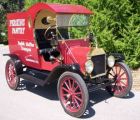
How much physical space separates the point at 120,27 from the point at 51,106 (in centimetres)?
460

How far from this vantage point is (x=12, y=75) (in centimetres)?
872

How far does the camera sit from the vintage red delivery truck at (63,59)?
256 inches

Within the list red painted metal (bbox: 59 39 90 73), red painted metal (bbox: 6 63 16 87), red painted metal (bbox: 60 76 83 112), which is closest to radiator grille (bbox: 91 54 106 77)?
red painted metal (bbox: 59 39 90 73)

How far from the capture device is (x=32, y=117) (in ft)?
20.9

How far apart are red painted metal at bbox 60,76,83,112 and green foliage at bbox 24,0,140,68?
4.09 metres

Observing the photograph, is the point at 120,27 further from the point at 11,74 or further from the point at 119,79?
the point at 11,74

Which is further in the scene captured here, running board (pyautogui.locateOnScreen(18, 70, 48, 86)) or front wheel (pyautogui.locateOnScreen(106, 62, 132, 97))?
running board (pyautogui.locateOnScreen(18, 70, 48, 86))

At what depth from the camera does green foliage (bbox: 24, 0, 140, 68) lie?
1023 centimetres

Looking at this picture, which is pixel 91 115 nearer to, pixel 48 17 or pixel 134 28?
pixel 48 17

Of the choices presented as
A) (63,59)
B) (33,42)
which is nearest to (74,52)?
(63,59)

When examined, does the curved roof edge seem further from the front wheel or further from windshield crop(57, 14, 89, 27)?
the front wheel

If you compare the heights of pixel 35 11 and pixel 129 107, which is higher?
pixel 35 11

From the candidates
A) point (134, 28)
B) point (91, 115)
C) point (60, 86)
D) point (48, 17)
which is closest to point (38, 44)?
point (48, 17)

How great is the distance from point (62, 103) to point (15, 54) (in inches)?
108
